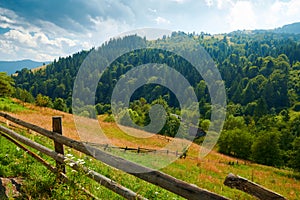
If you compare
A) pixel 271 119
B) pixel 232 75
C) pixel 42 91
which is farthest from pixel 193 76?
pixel 42 91

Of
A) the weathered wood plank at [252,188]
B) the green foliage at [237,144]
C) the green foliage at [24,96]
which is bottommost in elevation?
the green foliage at [237,144]

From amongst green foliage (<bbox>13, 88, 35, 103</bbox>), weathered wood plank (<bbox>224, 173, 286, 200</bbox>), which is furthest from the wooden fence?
green foliage (<bbox>13, 88, 35, 103</bbox>)

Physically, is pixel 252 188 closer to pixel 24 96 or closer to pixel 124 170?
pixel 124 170

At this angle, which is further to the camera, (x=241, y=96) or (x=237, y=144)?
(x=241, y=96)

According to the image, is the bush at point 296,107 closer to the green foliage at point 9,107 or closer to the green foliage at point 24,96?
the green foliage at point 24,96

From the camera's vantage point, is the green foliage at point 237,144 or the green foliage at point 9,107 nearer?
the green foliage at point 9,107

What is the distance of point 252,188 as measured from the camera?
306 cm

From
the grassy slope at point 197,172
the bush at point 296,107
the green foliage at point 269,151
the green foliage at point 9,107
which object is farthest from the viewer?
the bush at point 296,107

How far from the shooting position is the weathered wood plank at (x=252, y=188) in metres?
2.89

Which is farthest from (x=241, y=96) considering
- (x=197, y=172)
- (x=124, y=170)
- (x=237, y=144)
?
(x=124, y=170)

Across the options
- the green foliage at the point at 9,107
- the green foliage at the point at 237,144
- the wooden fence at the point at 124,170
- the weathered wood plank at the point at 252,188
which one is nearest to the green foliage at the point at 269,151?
the green foliage at the point at 237,144

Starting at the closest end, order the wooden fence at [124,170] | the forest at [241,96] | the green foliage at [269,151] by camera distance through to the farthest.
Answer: the wooden fence at [124,170] < the green foliage at [269,151] < the forest at [241,96]

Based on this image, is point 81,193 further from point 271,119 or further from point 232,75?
point 232,75

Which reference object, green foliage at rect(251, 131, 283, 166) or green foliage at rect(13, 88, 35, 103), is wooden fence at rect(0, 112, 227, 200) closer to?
green foliage at rect(251, 131, 283, 166)
